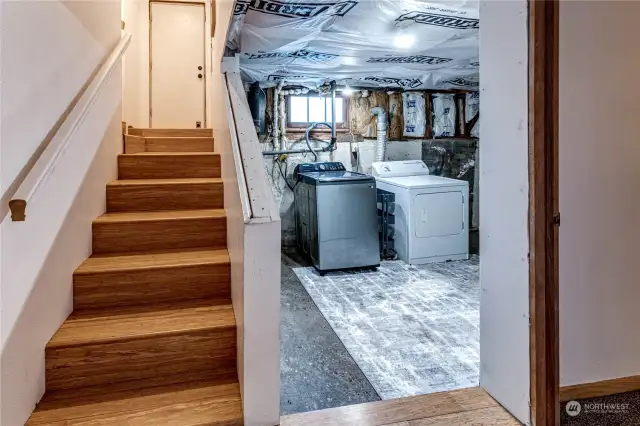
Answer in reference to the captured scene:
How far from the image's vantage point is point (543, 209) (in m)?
1.22

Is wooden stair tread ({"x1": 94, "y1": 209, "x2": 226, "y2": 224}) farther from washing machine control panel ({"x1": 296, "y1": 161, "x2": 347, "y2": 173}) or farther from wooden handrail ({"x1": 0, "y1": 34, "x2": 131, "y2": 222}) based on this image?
washing machine control panel ({"x1": 296, "y1": 161, "x2": 347, "y2": 173})

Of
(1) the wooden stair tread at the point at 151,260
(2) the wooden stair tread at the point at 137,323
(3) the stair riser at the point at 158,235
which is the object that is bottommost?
(2) the wooden stair tread at the point at 137,323

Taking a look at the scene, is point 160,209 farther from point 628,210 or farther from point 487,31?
point 628,210

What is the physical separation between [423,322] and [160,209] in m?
2.03

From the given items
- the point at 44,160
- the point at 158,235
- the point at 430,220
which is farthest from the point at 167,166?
the point at 430,220

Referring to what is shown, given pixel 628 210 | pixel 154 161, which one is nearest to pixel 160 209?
pixel 154 161

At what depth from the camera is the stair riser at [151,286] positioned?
6.35ft

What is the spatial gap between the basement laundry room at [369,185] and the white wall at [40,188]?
2.86 feet

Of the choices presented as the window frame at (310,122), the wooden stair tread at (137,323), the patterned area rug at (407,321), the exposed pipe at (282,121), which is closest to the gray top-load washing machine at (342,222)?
the patterned area rug at (407,321)

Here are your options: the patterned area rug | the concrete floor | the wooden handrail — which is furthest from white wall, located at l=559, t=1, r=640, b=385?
the wooden handrail

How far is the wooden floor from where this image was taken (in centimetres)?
135

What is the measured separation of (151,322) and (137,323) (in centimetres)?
6

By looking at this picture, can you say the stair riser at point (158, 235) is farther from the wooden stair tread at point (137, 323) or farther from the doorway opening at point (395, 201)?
the doorway opening at point (395, 201)

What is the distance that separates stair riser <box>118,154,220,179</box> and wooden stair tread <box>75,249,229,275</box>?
33.1 inches
